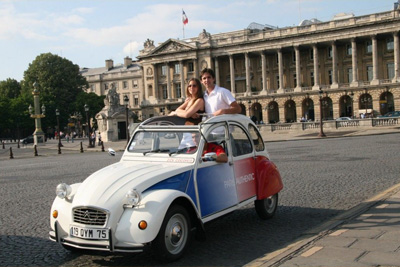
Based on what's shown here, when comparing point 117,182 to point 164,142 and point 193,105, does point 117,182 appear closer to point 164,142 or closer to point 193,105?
point 164,142

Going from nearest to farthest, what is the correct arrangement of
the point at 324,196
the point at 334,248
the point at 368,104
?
the point at 334,248
the point at 324,196
the point at 368,104

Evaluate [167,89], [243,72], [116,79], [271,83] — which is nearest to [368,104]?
[271,83]

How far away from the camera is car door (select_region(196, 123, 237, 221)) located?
251 inches

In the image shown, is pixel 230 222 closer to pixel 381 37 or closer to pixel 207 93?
pixel 207 93

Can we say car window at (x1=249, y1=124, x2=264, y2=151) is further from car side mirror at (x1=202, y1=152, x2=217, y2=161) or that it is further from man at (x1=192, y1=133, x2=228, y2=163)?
car side mirror at (x1=202, y1=152, x2=217, y2=161)

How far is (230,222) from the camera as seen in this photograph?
26.2ft

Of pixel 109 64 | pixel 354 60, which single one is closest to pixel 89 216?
pixel 354 60

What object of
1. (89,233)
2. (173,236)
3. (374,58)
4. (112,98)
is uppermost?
(374,58)

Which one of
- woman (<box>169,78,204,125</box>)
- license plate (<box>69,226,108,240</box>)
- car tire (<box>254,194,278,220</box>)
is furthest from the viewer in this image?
car tire (<box>254,194,278,220</box>)

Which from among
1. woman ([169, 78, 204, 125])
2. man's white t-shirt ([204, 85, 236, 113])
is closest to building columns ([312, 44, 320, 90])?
man's white t-shirt ([204, 85, 236, 113])

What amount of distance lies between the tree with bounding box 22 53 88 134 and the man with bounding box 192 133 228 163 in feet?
299

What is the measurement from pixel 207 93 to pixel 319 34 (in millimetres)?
79801

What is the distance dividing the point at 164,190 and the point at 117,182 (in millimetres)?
596

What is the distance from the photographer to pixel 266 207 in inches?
315
